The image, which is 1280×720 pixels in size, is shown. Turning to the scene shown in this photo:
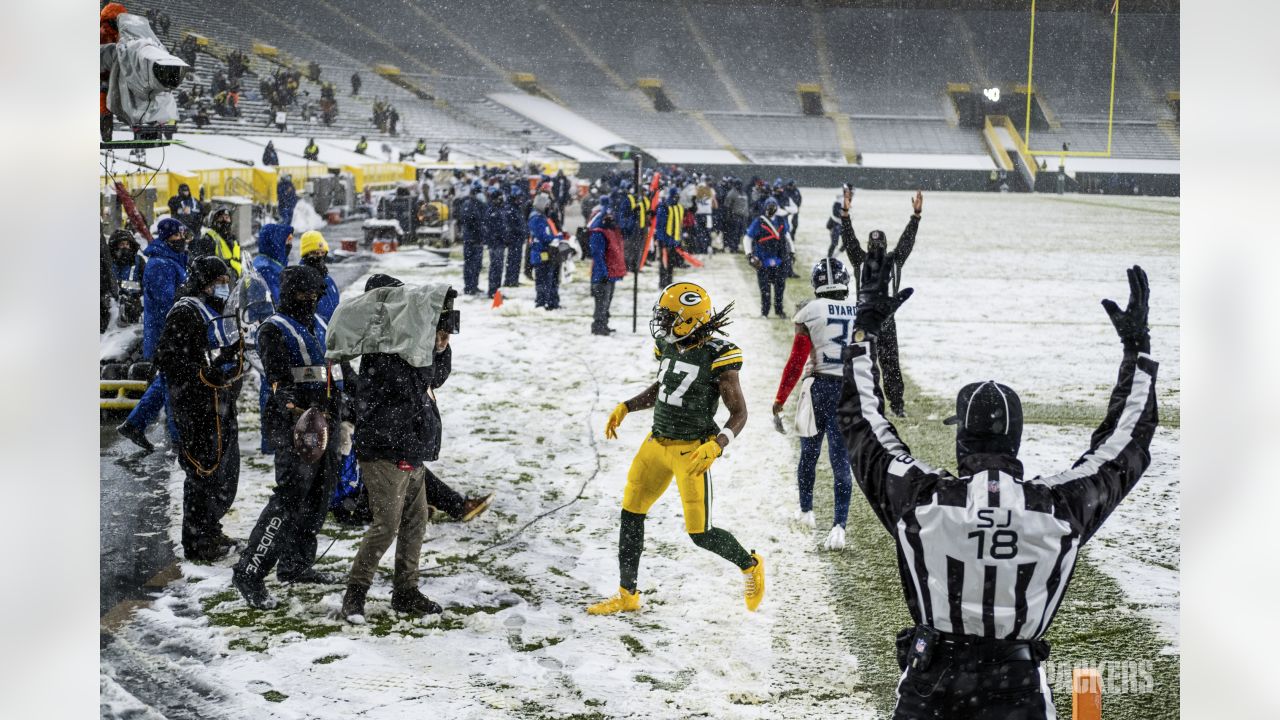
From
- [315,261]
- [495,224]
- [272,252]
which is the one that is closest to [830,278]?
[315,261]

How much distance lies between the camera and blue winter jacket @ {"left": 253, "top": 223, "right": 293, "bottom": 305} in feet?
19.4

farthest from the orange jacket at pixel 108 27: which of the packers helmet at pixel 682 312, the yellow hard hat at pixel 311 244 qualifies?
the packers helmet at pixel 682 312

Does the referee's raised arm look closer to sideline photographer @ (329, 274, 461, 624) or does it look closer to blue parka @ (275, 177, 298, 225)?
sideline photographer @ (329, 274, 461, 624)

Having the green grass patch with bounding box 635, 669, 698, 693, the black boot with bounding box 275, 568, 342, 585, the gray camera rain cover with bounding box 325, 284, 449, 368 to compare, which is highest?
the gray camera rain cover with bounding box 325, 284, 449, 368

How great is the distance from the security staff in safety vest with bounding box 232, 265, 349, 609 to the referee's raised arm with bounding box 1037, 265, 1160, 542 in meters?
2.93

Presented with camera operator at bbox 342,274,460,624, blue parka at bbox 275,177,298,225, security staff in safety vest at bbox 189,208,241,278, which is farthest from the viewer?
blue parka at bbox 275,177,298,225

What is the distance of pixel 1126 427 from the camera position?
2896mm

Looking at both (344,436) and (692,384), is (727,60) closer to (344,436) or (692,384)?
(692,384)

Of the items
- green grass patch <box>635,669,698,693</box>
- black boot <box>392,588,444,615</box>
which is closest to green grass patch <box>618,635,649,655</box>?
green grass patch <box>635,669,698,693</box>

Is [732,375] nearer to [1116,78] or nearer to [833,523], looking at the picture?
[833,523]

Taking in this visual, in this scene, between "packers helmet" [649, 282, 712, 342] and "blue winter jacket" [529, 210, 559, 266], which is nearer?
"packers helmet" [649, 282, 712, 342]

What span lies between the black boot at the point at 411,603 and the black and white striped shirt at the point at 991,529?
7.48 feet

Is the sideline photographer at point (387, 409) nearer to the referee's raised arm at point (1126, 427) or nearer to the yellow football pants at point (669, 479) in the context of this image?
the yellow football pants at point (669, 479)

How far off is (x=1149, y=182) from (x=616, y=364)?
8.94 ft
